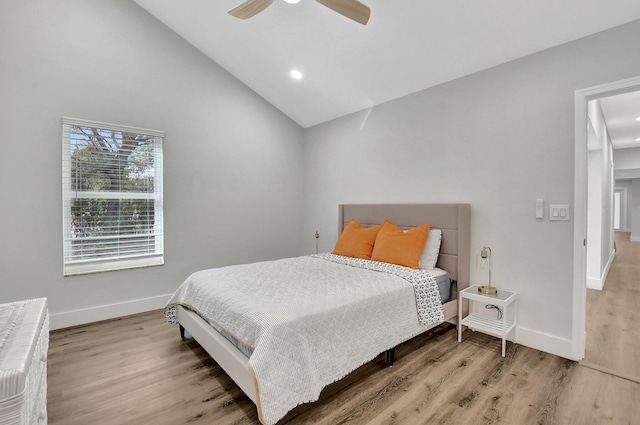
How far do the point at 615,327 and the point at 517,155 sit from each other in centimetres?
198

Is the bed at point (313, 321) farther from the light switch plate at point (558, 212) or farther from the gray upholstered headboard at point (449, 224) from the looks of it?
the light switch plate at point (558, 212)

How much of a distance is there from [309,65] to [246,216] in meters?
2.12

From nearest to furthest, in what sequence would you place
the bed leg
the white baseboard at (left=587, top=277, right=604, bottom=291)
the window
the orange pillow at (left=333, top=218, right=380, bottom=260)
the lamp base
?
the bed leg, the lamp base, the window, the orange pillow at (left=333, top=218, right=380, bottom=260), the white baseboard at (left=587, top=277, right=604, bottom=291)

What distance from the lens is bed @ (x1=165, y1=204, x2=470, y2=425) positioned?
158cm

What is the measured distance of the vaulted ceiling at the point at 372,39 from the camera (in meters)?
2.23

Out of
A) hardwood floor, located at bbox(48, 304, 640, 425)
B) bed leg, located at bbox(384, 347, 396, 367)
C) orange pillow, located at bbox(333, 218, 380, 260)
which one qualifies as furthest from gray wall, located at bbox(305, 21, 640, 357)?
bed leg, located at bbox(384, 347, 396, 367)

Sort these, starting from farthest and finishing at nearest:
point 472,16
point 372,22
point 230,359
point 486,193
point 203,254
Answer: point 203,254 → point 486,193 → point 372,22 → point 472,16 → point 230,359

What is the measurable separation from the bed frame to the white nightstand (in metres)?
0.14

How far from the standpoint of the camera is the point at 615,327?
114 inches

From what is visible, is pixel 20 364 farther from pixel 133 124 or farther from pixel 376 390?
pixel 133 124

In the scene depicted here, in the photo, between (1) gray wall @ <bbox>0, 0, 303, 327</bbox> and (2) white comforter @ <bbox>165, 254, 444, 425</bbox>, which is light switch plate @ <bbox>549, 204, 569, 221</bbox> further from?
(1) gray wall @ <bbox>0, 0, 303, 327</bbox>

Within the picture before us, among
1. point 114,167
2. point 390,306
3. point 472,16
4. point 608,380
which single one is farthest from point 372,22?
point 608,380

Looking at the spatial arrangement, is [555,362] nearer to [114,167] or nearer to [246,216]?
[246,216]

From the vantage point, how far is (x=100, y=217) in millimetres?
3127
